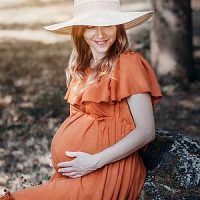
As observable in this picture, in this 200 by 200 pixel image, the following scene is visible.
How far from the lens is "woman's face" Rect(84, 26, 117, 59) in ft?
9.55

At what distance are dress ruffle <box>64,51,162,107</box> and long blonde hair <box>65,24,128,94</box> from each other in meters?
0.05

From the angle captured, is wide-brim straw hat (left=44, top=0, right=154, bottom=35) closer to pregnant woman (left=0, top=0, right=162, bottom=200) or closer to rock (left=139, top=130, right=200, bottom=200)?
pregnant woman (left=0, top=0, right=162, bottom=200)

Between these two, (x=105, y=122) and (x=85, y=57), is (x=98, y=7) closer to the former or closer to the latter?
(x=85, y=57)

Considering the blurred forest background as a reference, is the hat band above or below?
above

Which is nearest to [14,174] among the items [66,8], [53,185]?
[53,185]

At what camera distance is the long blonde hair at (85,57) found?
293cm

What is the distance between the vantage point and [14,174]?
494 cm

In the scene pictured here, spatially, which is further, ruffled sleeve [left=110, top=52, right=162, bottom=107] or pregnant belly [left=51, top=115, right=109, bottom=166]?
pregnant belly [left=51, top=115, right=109, bottom=166]

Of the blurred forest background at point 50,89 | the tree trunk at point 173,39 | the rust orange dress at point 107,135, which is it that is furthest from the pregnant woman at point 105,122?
the tree trunk at point 173,39

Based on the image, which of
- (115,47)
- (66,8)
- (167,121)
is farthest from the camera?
(66,8)

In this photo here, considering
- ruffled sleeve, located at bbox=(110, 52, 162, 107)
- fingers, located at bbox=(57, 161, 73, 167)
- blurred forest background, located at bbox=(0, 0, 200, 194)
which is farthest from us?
blurred forest background, located at bbox=(0, 0, 200, 194)

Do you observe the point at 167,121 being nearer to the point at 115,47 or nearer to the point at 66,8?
the point at 115,47

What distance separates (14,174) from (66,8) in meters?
9.86

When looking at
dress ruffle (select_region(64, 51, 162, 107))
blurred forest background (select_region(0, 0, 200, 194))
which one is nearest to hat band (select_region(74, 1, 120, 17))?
dress ruffle (select_region(64, 51, 162, 107))
